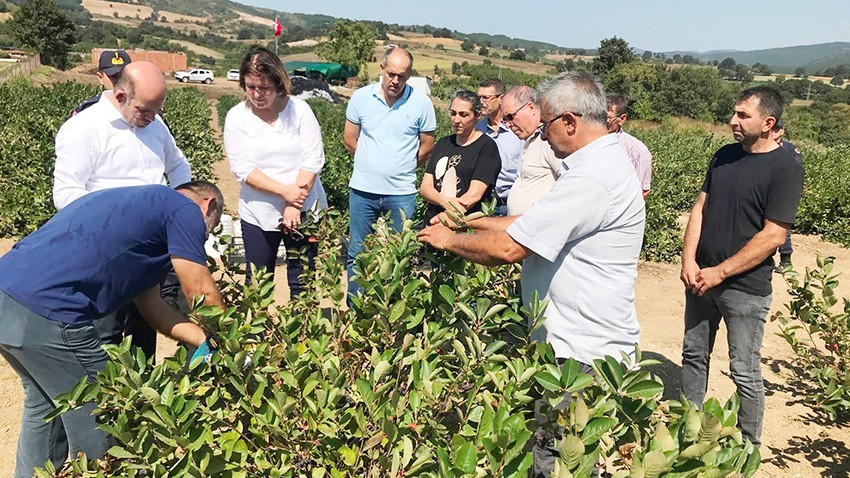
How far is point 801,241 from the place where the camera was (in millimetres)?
9656

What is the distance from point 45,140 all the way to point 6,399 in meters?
5.11

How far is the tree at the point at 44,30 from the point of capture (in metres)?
48.2

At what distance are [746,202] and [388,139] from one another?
2.16 metres

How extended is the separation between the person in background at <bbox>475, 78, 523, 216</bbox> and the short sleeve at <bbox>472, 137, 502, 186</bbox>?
0.15 m

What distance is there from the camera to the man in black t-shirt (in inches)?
118

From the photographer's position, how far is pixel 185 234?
2.12 m

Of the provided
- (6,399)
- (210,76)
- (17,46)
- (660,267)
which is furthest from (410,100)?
(17,46)

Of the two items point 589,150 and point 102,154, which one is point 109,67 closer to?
point 102,154

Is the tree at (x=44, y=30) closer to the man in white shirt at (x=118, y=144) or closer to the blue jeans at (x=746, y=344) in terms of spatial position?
the man in white shirt at (x=118, y=144)

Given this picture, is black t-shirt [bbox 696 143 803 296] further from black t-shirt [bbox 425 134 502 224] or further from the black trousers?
the black trousers

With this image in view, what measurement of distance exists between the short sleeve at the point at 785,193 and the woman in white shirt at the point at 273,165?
2.33 metres

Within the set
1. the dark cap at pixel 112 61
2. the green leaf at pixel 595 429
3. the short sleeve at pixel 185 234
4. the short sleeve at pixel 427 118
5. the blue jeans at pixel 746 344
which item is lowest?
the blue jeans at pixel 746 344

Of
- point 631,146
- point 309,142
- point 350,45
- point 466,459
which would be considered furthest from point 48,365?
point 350,45

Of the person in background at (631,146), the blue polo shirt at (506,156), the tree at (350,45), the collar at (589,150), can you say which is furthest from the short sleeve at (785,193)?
the tree at (350,45)
